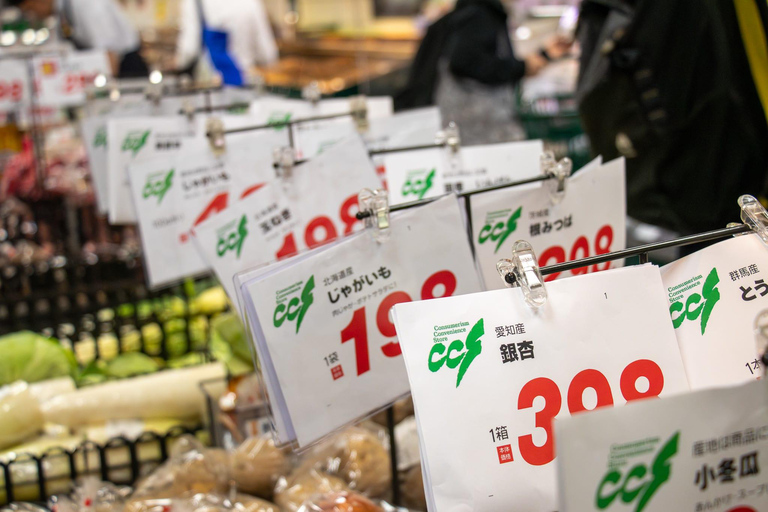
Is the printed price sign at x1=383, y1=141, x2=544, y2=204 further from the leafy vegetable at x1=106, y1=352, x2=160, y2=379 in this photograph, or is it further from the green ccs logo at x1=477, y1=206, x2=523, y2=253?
the leafy vegetable at x1=106, y1=352, x2=160, y2=379

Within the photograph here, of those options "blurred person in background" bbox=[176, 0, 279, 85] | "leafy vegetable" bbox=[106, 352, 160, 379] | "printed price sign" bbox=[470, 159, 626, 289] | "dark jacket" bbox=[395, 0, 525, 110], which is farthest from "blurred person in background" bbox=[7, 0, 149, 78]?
"printed price sign" bbox=[470, 159, 626, 289]

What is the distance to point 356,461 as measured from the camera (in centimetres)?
156

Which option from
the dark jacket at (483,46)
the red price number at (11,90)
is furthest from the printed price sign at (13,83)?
the dark jacket at (483,46)

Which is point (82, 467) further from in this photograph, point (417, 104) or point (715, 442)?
point (417, 104)

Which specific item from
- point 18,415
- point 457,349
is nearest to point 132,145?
point 18,415

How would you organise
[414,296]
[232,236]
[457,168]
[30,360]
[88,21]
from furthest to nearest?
[88,21] < [30,360] < [457,168] < [232,236] < [414,296]

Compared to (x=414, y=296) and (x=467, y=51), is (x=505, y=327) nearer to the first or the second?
(x=414, y=296)

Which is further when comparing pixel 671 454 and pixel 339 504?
pixel 339 504

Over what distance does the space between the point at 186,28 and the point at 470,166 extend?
14.4 feet

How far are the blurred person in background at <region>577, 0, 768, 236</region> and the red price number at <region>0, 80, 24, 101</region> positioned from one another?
2.87 metres

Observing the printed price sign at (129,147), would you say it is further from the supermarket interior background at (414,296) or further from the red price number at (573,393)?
the red price number at (573,393)

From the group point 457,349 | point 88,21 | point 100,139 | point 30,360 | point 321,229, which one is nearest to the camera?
point 457,349

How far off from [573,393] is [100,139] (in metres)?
2.38

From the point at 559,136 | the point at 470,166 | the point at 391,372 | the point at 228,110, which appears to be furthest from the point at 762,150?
the point at 559,136
